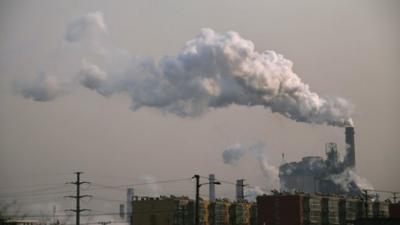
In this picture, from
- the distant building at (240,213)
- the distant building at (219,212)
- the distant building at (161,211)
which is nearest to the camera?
the distant building at (161,211)

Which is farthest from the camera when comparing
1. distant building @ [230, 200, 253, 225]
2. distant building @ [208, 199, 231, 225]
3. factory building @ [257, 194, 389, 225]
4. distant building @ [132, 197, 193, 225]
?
distant building @ [230, 200, 253, 225]

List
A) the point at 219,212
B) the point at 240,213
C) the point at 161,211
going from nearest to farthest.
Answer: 1. the point at 161,211
2. the point at 219,212
3. the point at 240,213

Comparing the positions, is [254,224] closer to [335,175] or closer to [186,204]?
[186,204]

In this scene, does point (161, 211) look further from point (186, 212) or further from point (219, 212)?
point (219, 212)

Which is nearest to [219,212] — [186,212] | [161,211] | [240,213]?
[240,213]

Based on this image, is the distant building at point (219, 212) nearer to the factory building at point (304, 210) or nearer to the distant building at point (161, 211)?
the distant building at point (161, 211)

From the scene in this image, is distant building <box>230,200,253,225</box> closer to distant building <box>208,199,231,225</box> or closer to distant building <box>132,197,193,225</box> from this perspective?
distant building <box>208,199,231,225</box>

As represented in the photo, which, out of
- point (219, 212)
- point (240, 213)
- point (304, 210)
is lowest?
point (240, 213)

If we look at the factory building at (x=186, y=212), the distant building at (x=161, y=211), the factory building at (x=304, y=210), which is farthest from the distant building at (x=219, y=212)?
the factory building at (x=304, y=210)

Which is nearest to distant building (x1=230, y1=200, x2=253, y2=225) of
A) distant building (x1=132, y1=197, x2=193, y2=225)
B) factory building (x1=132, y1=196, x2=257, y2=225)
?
factory building (x1=132, y1=196, x2=257, y2=225)

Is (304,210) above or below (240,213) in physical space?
above

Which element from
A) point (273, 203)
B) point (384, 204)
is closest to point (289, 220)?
point (273, 203)

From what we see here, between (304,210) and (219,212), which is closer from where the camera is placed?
(304,210)

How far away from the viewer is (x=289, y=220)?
416 ft
